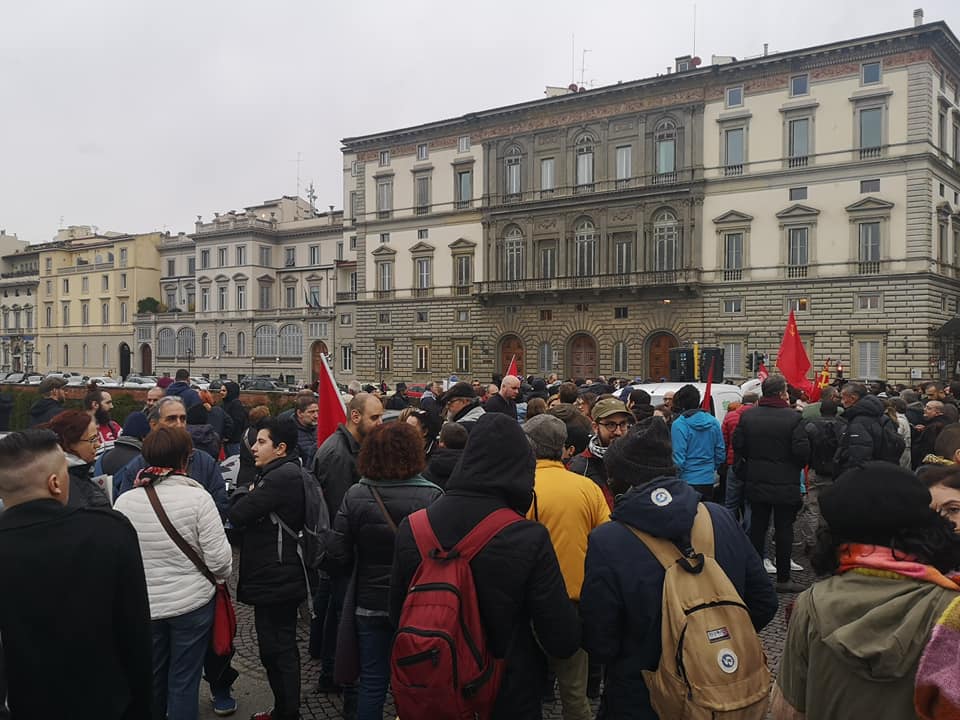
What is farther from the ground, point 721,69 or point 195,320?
point 721,69

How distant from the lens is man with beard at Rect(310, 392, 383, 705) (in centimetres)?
484

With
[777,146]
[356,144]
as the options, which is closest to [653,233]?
[777,146]

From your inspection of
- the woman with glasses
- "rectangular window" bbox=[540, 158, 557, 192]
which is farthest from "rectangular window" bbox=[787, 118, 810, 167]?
the woman with glasses

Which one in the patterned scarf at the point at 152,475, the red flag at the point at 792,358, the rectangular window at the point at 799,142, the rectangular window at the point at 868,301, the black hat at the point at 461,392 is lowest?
the patterned scarf at the point at 152,475

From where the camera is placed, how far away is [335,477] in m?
4.99

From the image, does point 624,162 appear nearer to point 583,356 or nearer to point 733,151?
point 733,151

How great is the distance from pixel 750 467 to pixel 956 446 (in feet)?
6.52

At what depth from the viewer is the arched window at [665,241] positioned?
34.2m

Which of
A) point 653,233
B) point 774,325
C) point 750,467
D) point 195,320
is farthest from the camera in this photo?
point 195,320

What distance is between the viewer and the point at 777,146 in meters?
31.8

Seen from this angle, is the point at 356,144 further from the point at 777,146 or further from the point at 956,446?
the point at 956,446

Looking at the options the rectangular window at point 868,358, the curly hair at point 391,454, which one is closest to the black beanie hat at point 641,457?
the curly hair at point 391,454

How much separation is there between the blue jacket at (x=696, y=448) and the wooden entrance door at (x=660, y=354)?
27575 mm

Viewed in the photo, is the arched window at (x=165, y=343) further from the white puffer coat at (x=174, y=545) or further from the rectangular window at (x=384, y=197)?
the white puffer coat at (x=174, y=545)
